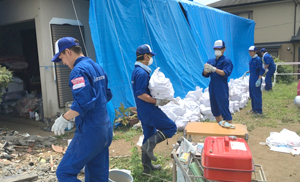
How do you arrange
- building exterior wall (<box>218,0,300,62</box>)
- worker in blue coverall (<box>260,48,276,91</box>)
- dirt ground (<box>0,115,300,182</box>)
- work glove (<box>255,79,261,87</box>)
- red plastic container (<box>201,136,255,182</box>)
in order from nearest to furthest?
red plastic container (<box>201,136,255,182</box>)
dirt ground (<box>0,115,300,182</box>)
work glove (<box>255,79,261,87</box>)
worker in blue coverall (<box>260,48,276,91</box>)
building exterior wall (<box>218,0,300,62</box>)

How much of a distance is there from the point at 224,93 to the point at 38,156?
128 inches

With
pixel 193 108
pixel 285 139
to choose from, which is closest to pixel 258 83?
pixel 193 108

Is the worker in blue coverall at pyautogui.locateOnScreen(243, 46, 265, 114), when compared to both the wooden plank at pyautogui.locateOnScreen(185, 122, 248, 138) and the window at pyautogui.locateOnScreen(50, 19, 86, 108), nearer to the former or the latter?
the wooden plank at pyautogui.locateOnScreen(185, 122, 248, 138)

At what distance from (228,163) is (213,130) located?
0.92m

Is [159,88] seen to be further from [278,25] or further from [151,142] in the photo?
[278,25]

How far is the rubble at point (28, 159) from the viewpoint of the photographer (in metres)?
3.20

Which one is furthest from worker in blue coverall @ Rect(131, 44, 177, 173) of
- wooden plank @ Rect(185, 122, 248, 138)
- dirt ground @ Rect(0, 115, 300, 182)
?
dirt ground @ Rect(0, 115, 300, 182)

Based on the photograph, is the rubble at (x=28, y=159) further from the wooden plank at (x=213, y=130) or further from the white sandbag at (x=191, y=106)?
the white sandbag at (x=191, y=106)

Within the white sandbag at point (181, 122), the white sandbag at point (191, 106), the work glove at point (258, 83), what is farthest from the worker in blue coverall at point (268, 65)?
the white sandbag at point (181, 122)

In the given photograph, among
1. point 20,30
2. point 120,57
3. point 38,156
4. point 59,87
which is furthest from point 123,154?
point 20,30

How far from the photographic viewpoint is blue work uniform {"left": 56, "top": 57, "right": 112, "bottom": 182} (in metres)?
2.15

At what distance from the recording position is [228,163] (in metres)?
2.10

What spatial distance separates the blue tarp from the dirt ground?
1413 millimetres

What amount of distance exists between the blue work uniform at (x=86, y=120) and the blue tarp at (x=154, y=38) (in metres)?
2.79
